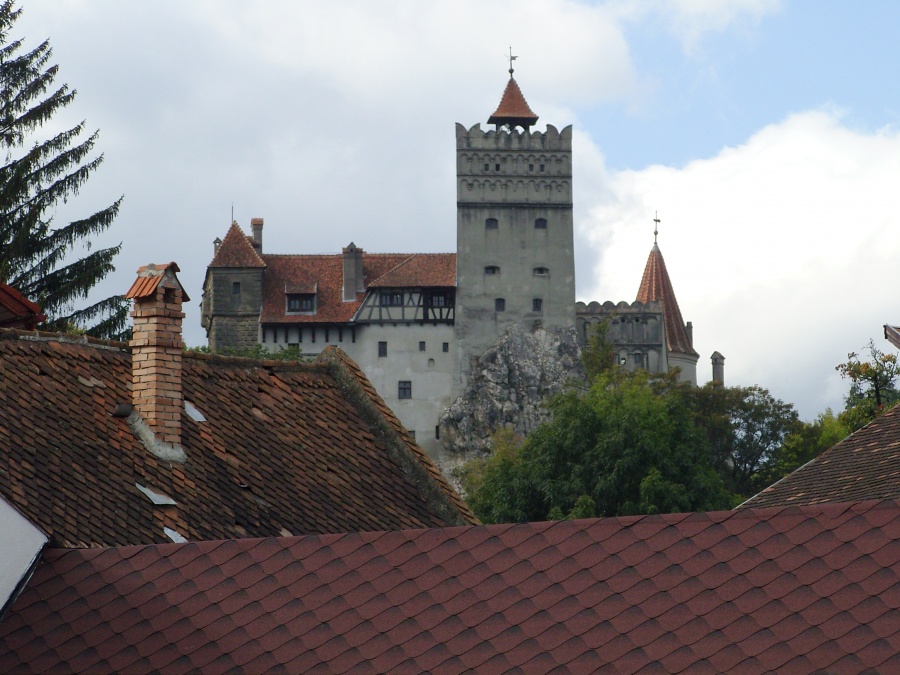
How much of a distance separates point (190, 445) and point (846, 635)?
888 cm

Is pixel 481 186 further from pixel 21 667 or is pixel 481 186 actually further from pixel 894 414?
pixel 21 667

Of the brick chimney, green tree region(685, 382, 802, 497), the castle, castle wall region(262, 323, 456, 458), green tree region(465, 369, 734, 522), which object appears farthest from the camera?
the castle

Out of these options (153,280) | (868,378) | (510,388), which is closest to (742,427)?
(510,388)

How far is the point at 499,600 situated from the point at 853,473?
8.68 meters

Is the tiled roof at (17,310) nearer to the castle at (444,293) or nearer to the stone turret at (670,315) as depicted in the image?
the castle at (444,293)

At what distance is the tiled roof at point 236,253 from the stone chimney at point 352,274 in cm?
420

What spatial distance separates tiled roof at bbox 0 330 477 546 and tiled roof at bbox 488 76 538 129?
255 ft

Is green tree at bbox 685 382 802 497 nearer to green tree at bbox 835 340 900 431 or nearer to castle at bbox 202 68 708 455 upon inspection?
castle at bbox 202 68 708 455

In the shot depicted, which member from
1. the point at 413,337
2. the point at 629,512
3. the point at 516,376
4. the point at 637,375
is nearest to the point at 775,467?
the point at 637,375

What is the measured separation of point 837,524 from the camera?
33.4 feet

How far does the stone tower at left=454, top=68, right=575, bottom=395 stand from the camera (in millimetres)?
86250

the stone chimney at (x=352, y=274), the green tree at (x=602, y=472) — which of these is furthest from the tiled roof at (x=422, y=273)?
the green tree at (x=602, y=472)

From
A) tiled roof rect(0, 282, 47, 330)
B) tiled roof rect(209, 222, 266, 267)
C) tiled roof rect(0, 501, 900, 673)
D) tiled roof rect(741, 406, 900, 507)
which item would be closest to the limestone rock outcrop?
tiled roof rect(209, 222, 266, 267)

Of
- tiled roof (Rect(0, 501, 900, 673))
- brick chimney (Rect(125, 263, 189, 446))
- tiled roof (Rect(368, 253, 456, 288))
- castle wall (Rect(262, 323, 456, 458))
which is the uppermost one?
tiled roof (Rect(368, 253, 456, 288))
